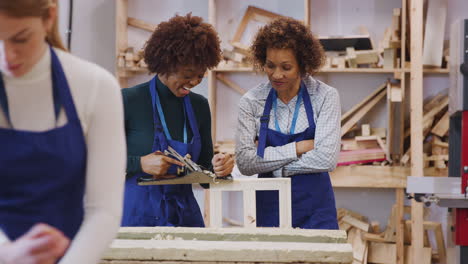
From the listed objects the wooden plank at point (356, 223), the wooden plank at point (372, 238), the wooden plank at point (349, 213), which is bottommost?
the wooden plank at point (372, 238)

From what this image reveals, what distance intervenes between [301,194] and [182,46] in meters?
0.93

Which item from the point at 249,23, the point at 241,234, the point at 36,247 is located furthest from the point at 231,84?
the point at 36,247

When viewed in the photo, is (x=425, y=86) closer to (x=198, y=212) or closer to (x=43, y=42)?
(x=198, y=212)

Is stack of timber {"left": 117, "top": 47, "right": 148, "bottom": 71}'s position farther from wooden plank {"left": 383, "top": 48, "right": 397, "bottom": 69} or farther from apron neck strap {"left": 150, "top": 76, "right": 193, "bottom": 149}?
apron neck strap {"left": 150, "top": 76, "right": 193, "bottom": 149}

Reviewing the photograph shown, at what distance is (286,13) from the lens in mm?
5020

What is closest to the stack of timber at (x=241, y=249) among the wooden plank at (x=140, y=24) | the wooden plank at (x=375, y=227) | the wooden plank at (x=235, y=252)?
the wooden plank at (x=235, y=252)

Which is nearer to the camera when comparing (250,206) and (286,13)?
(250,206)

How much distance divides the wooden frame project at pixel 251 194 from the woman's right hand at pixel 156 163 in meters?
0.26

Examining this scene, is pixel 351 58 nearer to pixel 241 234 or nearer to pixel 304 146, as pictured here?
pixel 304 146

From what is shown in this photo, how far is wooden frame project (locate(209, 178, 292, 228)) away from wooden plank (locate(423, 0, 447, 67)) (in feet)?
8.27

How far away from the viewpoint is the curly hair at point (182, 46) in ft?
8.42

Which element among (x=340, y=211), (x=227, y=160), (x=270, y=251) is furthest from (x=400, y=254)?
(x=270, y=251)

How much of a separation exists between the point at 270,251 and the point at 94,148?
2.57 ft

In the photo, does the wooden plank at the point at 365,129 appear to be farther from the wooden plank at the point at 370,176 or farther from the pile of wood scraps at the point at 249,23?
the pile of wood scraps at the point at 249,23
